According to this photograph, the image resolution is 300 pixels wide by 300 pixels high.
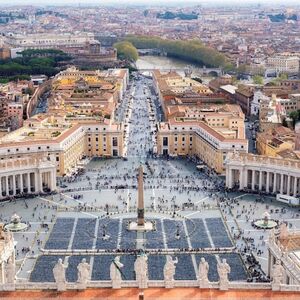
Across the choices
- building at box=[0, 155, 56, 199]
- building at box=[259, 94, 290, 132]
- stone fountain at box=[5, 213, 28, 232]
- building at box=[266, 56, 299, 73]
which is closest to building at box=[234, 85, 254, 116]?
building at box=[259, 94, 290, 132]

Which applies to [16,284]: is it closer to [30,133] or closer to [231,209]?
[231,209]

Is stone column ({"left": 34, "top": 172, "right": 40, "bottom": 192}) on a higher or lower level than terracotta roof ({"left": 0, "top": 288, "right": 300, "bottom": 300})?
lower

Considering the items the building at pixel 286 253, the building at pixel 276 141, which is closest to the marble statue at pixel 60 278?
the building at pixel 286 253

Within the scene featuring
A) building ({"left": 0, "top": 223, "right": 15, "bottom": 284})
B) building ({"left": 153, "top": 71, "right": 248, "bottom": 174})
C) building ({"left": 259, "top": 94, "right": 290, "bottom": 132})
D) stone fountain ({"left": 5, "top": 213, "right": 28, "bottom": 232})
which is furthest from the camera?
building ({"left": 259, "top": 94, "right": 290, "bottom": 132})

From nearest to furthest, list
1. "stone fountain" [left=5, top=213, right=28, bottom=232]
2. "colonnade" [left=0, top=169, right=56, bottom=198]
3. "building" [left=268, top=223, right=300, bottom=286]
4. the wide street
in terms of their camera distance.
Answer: "building" [left=268, top=223, right=300, bottom=286]
the wide street
"stone fountain" [left=5, top=213, right=28, bottom=232]
"colonnade" [left=0, top=169, right=56, bottom=198]

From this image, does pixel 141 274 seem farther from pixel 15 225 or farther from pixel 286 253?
pixel 15 225

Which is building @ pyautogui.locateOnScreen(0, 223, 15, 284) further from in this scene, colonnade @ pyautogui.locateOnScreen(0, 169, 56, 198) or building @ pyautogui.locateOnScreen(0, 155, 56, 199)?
building @ pyautogui.locateOnScreen(0, 155, 56, 199)

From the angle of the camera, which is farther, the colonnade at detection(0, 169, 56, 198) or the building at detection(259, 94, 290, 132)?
the building at detection(259, 94, 290, 132)

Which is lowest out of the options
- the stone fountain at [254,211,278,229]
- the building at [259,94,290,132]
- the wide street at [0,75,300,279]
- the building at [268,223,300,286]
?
the wide street at [0,75,300,279]
